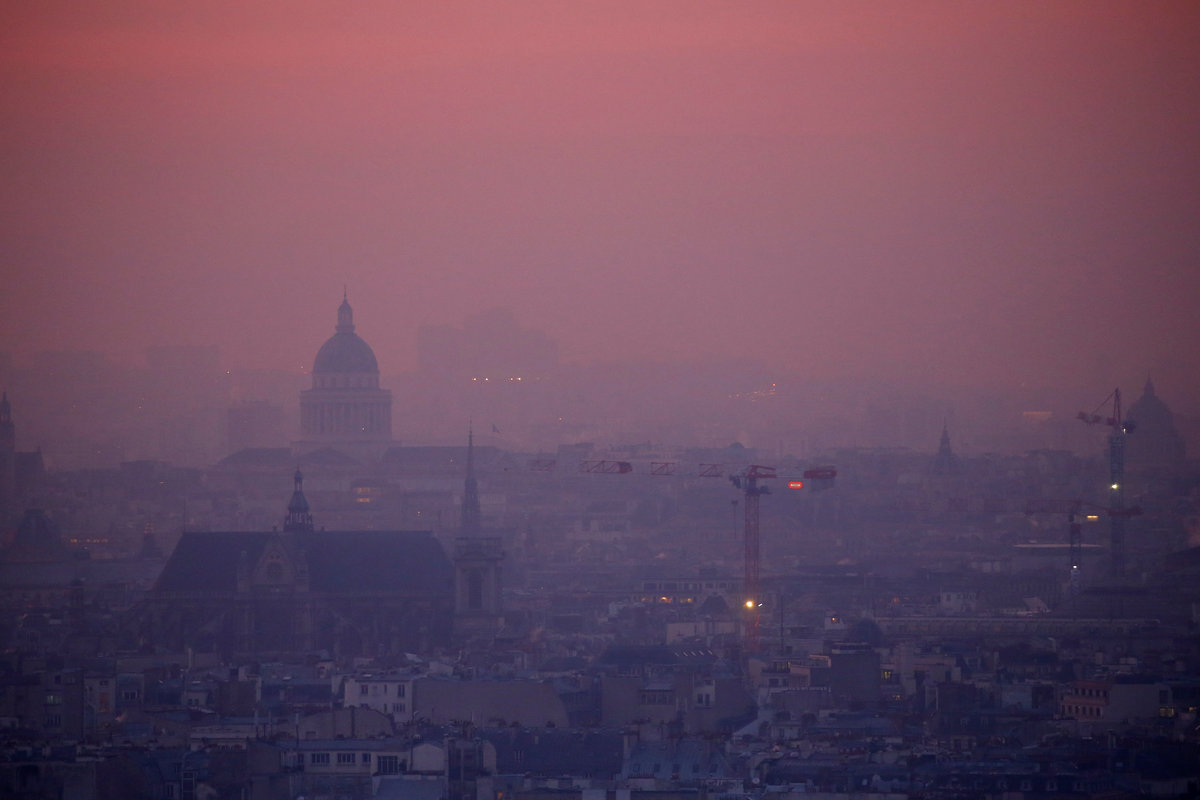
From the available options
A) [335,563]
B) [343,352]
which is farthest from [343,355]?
[335,563]

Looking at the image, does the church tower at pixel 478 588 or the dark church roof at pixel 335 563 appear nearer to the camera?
the church tower at pixel 478 588

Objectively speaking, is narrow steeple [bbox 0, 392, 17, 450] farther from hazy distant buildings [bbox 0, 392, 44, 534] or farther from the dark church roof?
the dark church roof

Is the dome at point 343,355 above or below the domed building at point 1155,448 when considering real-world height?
above

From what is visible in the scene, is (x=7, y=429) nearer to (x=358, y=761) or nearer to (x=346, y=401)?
(x=346, y=401)

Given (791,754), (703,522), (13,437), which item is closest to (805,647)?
(791,754)

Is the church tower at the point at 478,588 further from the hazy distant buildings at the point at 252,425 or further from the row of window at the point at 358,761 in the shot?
the hazy distant buildings at the point at 252,425

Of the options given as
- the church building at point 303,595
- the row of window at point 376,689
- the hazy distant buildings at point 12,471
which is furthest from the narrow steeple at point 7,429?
the row of window at point 376,689

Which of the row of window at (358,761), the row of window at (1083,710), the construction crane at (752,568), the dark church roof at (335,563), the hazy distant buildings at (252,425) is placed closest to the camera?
the row of window at (358,761)
